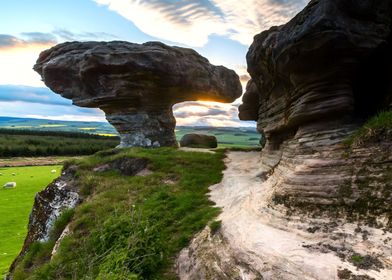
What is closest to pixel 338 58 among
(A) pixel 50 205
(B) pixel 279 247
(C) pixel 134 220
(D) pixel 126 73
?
(B) pixel 279 247

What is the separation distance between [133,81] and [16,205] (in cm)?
3480

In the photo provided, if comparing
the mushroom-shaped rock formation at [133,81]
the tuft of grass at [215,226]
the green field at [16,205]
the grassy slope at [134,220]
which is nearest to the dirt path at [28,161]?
the green field at [16,205]

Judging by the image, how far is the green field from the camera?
31.8m

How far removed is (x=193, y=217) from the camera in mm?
14406

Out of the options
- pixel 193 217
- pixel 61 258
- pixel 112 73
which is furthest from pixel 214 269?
pixel 112 73

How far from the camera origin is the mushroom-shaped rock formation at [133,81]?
98.2 feet

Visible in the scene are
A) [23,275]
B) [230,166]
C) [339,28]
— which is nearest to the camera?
[339,28]

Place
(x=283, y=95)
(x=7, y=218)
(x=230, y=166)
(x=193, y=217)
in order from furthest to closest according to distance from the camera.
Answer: (x=7, y=218) < (x=230, y=166) < (x=283, y=95) < (x=193, y=217)

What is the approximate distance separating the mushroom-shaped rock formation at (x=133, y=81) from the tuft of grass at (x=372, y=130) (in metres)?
21.9

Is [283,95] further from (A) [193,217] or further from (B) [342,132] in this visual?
(A) [193,217]

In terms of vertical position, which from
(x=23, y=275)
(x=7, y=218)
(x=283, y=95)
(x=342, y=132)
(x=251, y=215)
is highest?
(x=283, y=95)

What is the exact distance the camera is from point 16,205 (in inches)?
2083

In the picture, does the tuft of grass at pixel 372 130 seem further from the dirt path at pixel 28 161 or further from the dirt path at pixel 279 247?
the dirt path at pixel 28 161

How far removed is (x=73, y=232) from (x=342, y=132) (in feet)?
42.1
